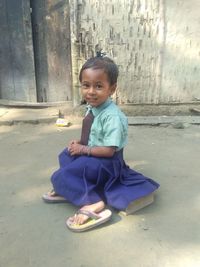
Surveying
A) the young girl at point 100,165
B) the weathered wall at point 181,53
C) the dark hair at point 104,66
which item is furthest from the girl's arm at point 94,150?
the weathered wall at point 181,53

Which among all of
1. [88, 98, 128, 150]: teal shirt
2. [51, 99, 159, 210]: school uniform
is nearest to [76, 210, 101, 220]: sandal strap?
[51, 99, 159, 210]: school uniform

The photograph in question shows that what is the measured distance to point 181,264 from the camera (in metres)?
2.17

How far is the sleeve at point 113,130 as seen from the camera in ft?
8.54

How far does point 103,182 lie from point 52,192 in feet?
1.24

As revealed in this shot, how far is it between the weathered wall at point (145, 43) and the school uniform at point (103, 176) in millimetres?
1884

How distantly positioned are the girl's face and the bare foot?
64 centimetres

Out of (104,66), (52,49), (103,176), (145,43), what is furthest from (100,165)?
(52,49)

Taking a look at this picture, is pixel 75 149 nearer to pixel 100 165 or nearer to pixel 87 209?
pixel 100 165

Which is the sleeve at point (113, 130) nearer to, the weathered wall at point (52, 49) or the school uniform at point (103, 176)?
the school uniform at point (103, 176)

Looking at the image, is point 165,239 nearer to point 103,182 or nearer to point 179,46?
point 103,182

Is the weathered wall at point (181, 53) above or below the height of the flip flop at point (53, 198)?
above

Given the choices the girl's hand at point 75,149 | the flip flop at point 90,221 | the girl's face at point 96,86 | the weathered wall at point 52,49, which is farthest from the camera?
the weathered wall at point 52,49

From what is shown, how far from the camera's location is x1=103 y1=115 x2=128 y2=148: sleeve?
2.60m

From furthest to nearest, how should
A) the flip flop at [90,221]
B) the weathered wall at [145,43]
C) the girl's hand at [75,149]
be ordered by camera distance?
1. the weathered wall at [145,43]
2. the girl's hand at [75,149]
3. the flip flop at [90,221]
